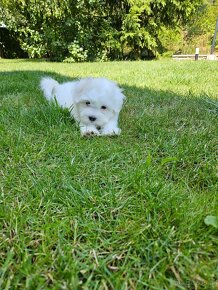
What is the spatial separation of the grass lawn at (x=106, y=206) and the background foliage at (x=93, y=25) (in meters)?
9.61

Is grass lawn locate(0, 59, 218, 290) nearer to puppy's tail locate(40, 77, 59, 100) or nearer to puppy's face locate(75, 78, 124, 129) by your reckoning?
puppy's face locate(75, 78, 124, 129)

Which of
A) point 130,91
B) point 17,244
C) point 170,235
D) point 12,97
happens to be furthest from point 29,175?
point 130,91

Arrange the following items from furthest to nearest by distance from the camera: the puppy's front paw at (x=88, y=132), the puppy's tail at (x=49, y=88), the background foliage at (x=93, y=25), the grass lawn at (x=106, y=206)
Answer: the background foliage at (x=93, y=25), the puppy's tail at (x=49, y=88), the puppy's front paw at (x=88, y=132), the grass lawn at (x=106, y=206)

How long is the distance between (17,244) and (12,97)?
8.67 ft

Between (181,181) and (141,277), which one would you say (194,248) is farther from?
(181,181)

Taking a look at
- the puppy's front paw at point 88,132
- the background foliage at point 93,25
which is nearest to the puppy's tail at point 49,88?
the puppy's front paw at point 88,132

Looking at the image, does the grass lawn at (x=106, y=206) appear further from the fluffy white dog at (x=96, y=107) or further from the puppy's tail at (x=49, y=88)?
the puppy's tail at (x=49, y=88)

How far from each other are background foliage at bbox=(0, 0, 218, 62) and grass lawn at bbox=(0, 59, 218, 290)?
9.61 meters

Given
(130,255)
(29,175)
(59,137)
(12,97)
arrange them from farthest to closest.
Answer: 1. (12,97)
2. (59,137)
3. (29,175)
4. (130,255)

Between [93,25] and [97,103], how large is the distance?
11298 millimetres

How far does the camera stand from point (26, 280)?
34.3 inches

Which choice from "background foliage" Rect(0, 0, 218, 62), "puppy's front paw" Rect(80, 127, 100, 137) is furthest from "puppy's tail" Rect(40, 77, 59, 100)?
"background foliage" Rect(0, 0, 218, 62)

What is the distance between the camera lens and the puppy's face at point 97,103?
2150mm

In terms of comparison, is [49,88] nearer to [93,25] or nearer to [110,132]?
[110,132]
